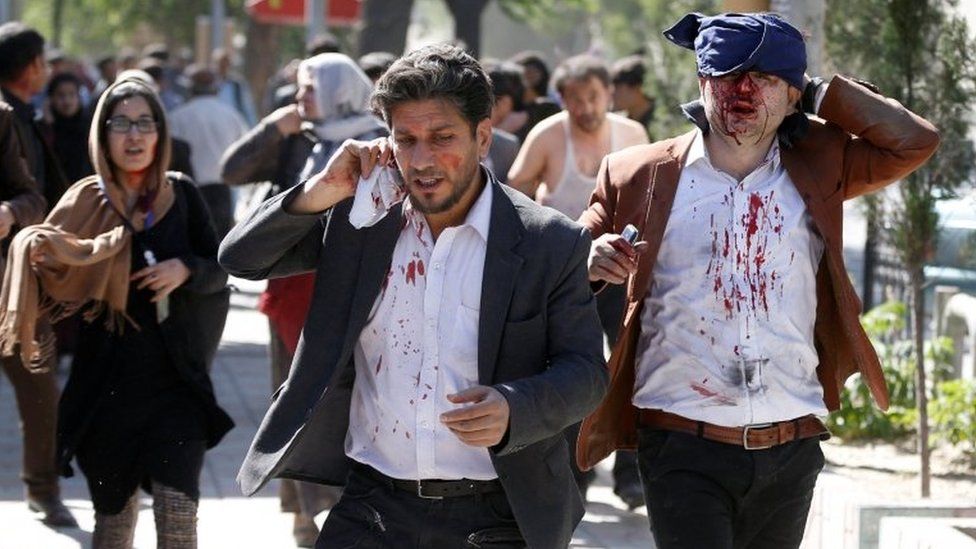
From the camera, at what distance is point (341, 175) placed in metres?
4.12

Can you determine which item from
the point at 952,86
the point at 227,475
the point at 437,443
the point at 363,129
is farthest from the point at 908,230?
the point at 437,443

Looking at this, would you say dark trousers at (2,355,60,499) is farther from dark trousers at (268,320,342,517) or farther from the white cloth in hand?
the white cloth in hand

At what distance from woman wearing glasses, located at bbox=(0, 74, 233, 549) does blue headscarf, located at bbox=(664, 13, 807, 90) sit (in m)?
2.23

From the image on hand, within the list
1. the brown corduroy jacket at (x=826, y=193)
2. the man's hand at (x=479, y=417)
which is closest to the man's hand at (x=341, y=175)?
the man's hand at (x=479, y=417)

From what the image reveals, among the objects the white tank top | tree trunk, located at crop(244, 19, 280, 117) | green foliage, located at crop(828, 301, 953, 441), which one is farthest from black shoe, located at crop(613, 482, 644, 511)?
tree trunk, located at crop(244, 19, 280, 117)

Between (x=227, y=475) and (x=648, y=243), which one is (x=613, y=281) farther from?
(x=227, y=475)

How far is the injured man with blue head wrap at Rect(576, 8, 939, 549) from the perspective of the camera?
4777mm

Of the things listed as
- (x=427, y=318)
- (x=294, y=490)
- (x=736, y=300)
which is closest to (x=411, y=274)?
(x=427, y=318)

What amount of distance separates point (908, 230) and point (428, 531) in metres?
4.44

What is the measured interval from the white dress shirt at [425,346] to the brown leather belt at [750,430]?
0.77 meters

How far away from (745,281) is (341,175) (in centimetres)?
119

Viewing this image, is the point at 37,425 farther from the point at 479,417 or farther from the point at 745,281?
the point at 479,417

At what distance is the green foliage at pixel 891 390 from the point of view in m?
9.50

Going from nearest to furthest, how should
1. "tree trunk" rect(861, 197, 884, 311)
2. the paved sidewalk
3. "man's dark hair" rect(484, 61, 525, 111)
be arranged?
the paved sidewalk
"man's dark hair" rect(484, 61, 525, 111)
"tree trunk" rect(861, 197, 884, 311)
